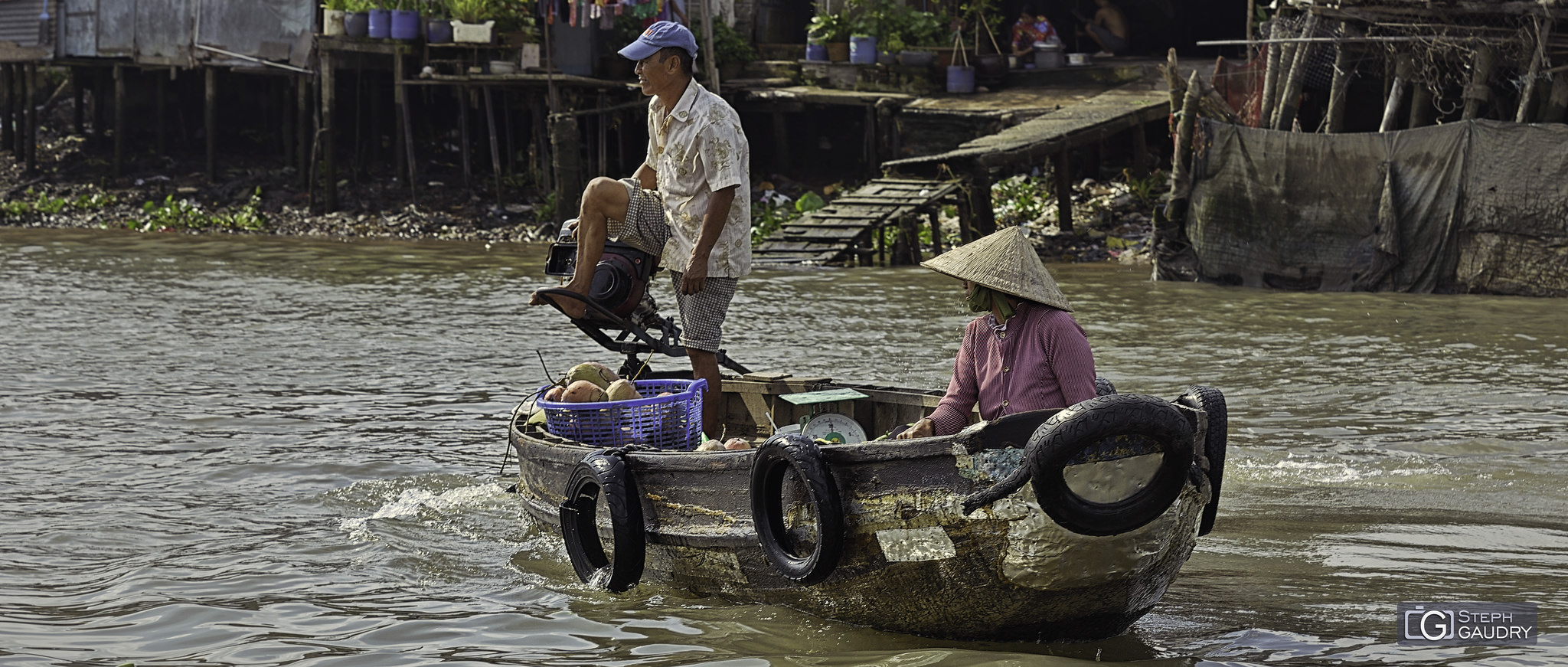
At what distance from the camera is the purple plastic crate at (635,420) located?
551 cm

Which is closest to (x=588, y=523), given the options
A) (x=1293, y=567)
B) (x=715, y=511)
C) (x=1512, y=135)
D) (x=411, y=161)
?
(x=715, y=511)

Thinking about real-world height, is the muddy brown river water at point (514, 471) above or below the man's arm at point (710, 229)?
below

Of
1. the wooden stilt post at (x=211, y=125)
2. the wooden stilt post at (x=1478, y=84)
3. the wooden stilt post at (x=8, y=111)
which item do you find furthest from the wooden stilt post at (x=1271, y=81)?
the wooden stilt post at (x=8, y=111)

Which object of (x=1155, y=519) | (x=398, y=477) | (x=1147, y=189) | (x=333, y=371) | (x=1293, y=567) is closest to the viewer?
(x=1155, y=519)

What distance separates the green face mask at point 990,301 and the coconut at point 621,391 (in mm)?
1631

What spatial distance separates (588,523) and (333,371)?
208 inches

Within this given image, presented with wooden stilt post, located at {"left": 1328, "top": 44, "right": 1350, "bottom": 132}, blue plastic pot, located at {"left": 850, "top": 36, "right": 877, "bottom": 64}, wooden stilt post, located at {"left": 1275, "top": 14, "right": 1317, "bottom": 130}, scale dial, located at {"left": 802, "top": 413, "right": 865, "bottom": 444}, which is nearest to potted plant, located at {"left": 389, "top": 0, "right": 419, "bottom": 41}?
blue plastic pot, located at {"left": 850, "top": 36, "right": 877, "bottom": 64}

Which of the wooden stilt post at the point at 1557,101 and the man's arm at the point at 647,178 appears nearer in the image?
the man's arm at the point at 647,178

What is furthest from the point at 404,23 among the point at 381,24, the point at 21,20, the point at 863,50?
the point at 21,20

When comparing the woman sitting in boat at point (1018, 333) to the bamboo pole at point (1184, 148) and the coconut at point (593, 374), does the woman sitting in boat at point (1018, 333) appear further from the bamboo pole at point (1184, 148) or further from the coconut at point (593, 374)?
the bamboo pole at point (1184, 148)

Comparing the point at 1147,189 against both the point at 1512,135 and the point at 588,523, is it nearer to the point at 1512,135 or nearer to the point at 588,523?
the point at 1512,135

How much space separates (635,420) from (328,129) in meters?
15.5

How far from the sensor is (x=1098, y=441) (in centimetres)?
386

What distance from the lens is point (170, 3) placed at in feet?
69.1
